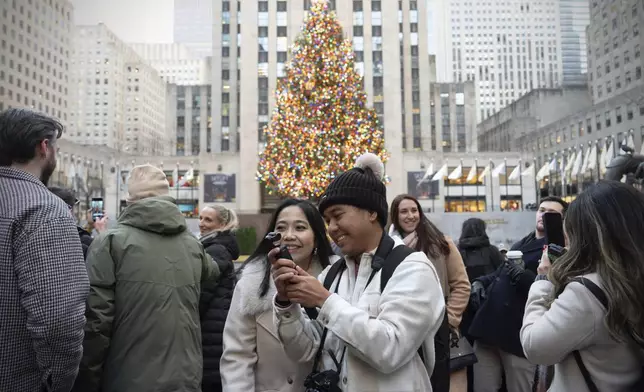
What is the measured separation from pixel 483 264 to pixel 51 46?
294ft

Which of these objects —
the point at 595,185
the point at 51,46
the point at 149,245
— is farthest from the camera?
the point at 51,46

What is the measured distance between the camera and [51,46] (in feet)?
254

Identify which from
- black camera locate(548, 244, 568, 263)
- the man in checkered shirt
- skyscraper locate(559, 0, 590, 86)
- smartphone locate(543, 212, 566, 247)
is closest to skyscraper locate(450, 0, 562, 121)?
skyscraper locate(559, 0, 590, 86)

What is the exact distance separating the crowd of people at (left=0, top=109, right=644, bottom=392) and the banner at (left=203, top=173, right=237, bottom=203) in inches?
1566

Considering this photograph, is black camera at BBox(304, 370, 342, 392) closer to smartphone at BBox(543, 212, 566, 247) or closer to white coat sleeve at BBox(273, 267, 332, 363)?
white coat sleeve at BBox(273, 267, 332, 363)

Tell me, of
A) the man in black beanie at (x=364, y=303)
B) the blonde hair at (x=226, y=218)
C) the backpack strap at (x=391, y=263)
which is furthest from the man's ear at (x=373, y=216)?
the blonde hair at (x=226, y=218)

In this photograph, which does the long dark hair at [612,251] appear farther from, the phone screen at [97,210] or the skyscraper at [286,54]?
the skyscraper at [286,54]

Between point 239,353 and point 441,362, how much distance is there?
114 cm

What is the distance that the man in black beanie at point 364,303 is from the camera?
1.83 m

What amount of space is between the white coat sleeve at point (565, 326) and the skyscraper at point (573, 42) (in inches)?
4622

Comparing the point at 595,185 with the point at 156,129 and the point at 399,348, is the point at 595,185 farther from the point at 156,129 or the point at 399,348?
the point at 156,129

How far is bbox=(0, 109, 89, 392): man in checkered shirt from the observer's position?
214 cm

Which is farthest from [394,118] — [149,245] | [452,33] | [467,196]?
[452,33]

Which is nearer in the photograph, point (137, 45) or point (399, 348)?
point (399, 348)
